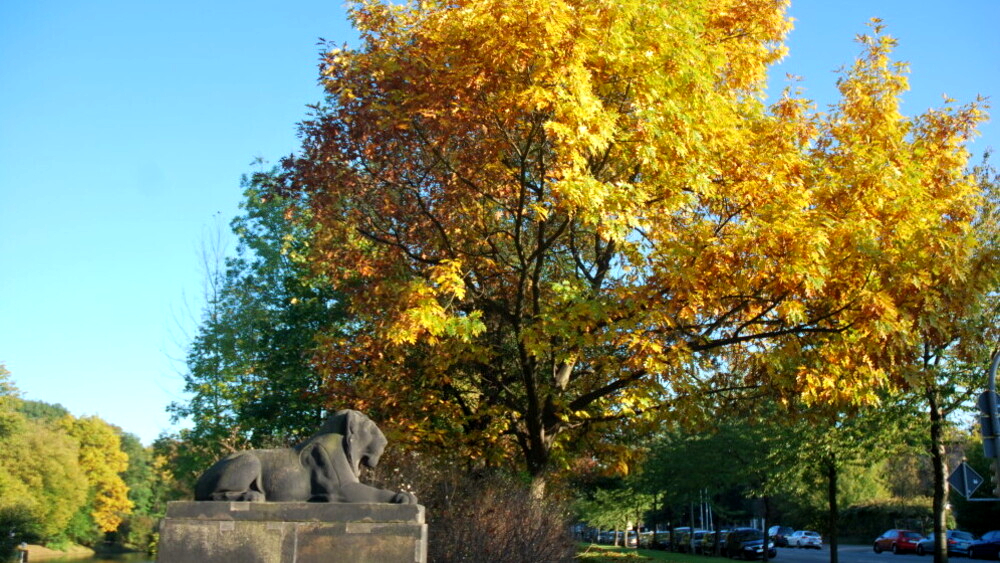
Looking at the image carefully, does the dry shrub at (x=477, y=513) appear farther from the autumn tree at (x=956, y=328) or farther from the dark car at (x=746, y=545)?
the dark car at (x=746, y=545)

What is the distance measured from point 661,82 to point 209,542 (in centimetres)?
892

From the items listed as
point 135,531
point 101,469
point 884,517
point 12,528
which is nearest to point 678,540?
point 884,517

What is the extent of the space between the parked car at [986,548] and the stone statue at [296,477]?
38676mm

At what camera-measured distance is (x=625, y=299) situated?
543 inches

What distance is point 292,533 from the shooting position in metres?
8.71

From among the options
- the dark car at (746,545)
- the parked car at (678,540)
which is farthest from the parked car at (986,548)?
the parked car at (678,540)

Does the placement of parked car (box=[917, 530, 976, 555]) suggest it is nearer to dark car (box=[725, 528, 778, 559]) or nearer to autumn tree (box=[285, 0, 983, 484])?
dark car (box=[725, 528, 778, 559])

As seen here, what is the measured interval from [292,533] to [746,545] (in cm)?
3635

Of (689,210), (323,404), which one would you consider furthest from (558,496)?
(689,210)

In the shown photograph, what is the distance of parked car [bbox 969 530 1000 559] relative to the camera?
1508 inches

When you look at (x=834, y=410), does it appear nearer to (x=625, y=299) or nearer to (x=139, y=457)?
(x=625, y=299)

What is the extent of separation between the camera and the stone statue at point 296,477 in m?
8.97

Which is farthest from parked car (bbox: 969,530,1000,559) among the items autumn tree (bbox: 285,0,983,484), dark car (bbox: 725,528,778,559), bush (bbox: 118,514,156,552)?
bush (bbox: 118,514,156,552)

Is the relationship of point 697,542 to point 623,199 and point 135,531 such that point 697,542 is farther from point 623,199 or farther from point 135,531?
point 135,531
